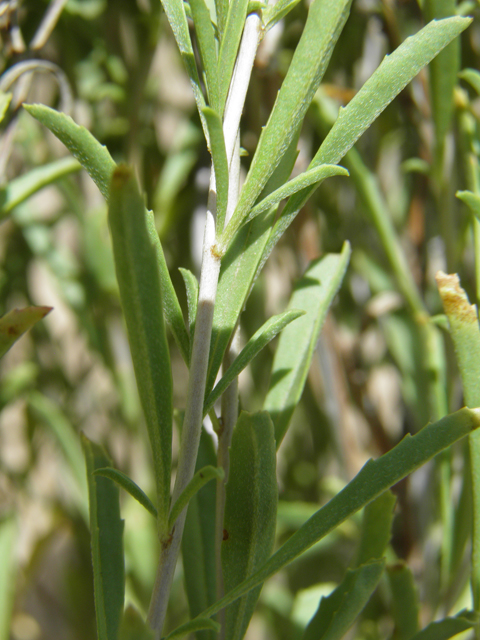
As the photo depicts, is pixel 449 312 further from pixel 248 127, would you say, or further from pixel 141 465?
pixel 141 465

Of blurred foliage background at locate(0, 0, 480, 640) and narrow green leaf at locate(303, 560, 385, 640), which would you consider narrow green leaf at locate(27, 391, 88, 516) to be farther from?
narrow green leaf at locate(303, 560, 385, 640)

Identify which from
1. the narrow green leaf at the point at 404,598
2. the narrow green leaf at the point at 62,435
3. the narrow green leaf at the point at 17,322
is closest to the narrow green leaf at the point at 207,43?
the narrow green leaf at the point at 17,322

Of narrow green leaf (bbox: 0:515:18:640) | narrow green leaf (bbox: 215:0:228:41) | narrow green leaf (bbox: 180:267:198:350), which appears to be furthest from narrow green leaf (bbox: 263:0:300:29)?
narrow green leaf (bbox: 0:515:18:640)

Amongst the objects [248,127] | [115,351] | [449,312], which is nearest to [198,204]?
[248,127]

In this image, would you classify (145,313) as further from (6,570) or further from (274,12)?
(6,570)

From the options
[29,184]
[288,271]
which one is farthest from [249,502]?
[288,271]

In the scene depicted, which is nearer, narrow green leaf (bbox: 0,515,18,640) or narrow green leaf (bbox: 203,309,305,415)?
narrow green leaf (bbox: 203,309,305,415)
